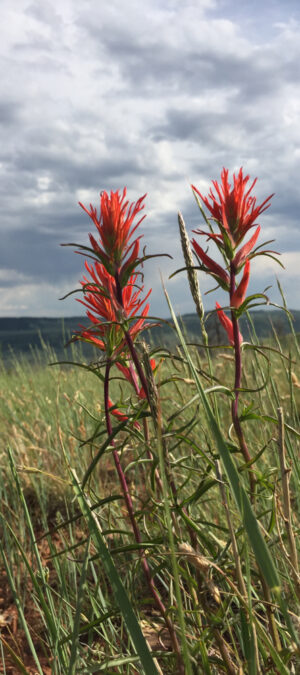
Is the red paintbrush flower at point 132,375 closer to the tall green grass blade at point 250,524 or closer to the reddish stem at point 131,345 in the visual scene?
the reddish stem at point 131,345

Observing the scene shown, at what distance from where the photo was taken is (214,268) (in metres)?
0.82

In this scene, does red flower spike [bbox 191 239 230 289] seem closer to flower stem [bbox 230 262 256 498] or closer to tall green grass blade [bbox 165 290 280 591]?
flower stem [bbox 230 262 256 498]

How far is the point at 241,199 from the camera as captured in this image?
2.71ft

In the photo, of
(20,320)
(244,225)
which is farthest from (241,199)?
(20,320)

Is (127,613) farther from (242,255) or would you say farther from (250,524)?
(242,255)

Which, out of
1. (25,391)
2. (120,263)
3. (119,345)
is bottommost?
(25,391)

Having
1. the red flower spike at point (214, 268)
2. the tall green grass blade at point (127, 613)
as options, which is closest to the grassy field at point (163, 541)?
the tall green grass blade at point (127, 613)

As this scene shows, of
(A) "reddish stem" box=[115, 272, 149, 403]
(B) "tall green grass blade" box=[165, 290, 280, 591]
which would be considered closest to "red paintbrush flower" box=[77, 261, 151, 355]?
(A) "reddish stem" box=[115, 272, 149, 403]

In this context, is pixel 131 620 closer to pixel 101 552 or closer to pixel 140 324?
pixel 101 552

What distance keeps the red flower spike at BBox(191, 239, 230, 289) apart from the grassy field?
0.39ft

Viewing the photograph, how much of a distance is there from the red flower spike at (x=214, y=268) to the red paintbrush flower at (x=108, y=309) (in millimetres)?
129

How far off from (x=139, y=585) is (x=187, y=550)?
122 centimetres

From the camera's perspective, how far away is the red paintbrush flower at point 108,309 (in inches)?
32.8

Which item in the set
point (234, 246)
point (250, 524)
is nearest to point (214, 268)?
point (234, 246)
